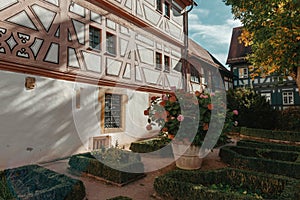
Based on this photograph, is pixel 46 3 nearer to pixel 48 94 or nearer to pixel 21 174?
pixel 48 94

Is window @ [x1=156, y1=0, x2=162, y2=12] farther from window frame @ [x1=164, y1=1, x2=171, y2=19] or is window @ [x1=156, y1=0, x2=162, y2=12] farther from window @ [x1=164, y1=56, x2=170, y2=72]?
window @ [x1=164, y1=56, x2=170, y2=72]

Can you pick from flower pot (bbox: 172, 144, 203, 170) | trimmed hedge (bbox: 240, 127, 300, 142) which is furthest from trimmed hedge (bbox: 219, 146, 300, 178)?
trimmed hedge (bbox: 240, 127, 300, 142)

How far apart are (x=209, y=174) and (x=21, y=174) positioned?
13.9ft

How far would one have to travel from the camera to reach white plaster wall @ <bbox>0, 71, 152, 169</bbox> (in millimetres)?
6090

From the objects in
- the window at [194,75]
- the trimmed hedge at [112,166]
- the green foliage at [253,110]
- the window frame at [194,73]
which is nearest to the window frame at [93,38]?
the trimmed hedge at [112,166]

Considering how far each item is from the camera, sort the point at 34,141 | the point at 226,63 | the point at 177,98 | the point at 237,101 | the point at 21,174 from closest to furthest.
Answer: the point at 21,174
the point at 177,98
the point at 34,141
the point at 237,101
the point at 226,63

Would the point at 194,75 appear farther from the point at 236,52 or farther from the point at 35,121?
the point at 35,121

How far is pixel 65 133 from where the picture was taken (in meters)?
7.51

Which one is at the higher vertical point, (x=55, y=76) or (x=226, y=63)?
(x=226, y=63)

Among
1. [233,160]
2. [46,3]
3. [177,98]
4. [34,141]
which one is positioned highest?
[46,3]

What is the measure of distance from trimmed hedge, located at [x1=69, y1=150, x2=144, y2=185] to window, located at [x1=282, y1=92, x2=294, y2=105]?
19962mm

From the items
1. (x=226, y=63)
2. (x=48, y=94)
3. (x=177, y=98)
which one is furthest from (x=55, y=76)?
(x=226, y=63)

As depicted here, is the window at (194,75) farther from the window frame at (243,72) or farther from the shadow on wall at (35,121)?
the shadow on wall at (35,121)

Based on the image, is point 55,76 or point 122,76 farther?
point 122,76
